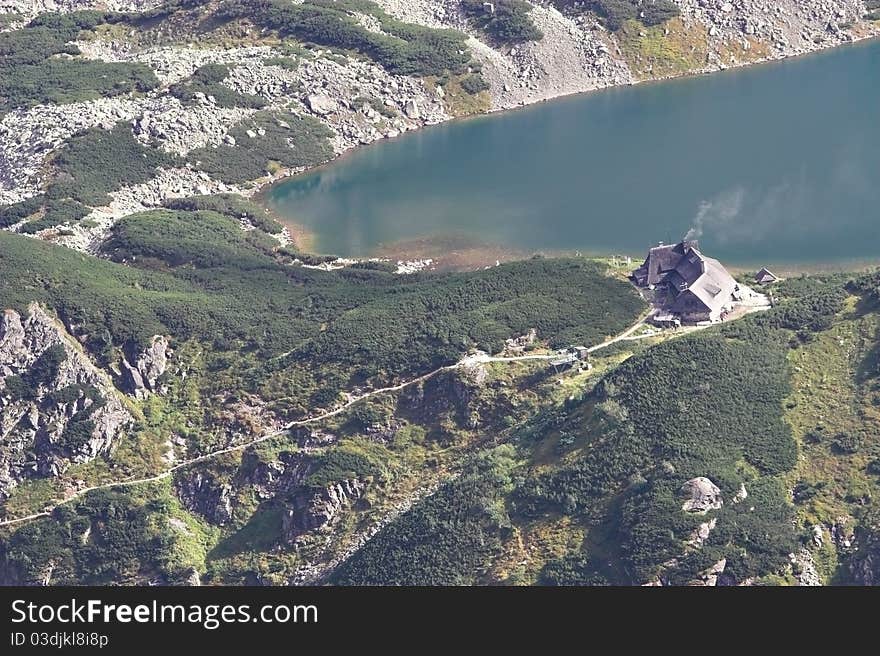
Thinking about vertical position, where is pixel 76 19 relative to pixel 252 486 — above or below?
above

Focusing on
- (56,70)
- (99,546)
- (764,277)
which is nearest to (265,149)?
(56,70)

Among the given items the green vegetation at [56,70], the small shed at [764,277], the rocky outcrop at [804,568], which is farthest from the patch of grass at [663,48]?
the rocky outcrop at [804,568]

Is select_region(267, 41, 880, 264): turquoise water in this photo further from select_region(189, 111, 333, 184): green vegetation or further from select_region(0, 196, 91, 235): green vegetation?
select_region(0, 196, 91, 235): green vegetation

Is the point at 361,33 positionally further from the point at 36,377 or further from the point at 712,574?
the point at 712,574

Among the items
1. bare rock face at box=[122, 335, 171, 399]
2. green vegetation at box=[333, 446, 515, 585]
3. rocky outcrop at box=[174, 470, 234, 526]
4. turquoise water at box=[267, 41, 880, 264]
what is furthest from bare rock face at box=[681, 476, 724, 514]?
bare rock face at box=[122, 335, 171, 399]

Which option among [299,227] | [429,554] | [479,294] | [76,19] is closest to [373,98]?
[299,227]

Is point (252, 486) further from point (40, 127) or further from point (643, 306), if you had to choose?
point (40, 127)
